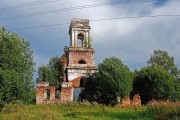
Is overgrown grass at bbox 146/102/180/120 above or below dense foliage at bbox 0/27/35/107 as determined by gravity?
below

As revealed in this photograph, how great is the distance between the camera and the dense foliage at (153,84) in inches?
1581

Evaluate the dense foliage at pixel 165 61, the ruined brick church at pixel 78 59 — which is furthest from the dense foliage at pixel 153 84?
the dense foliage at pixel 165 61

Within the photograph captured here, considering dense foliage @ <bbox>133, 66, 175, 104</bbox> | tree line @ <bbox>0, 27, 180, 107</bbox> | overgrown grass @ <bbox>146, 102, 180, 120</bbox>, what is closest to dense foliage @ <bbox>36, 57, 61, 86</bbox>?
tree line @ <bbox>0, 27, 180, 107</bbox>

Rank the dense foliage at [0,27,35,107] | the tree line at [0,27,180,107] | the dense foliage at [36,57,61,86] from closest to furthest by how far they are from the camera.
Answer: the dense foliage at [0,27,35,107]
the tree line at [0,27,180,107]
the dense foliage at [36,57,61,86]

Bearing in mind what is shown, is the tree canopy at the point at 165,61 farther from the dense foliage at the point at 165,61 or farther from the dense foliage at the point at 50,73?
the dense foliage at the point at 50,73

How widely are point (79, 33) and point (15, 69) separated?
13131 mm

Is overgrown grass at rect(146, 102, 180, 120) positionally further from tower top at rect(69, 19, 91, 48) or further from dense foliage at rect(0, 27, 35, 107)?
tower top at rect(69, 19, 91, 48)

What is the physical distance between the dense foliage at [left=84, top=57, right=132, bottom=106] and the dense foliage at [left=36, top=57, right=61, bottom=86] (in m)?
9.14

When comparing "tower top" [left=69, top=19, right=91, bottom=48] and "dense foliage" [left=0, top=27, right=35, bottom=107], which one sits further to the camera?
"tower top" [left=69, top=19, right=91, bottom=48]

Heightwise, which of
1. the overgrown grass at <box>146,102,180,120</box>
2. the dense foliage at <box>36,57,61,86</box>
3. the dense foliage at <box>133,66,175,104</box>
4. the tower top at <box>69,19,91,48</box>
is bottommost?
the overgrown grass at <box>146,102,180,120</box>

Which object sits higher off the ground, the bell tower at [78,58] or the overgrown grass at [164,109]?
the bell tower at [78,58]

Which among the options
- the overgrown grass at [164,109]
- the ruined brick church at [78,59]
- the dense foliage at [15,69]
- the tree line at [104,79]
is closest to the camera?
the overgrown grass at [164,109]

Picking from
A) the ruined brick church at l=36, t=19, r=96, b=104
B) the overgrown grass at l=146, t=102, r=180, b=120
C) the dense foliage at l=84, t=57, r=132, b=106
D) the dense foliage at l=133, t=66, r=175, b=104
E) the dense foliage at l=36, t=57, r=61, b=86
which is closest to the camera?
the overgrown grass at l=146, t=102, r=180, b=120

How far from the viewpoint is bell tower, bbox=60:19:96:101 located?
44263mm
